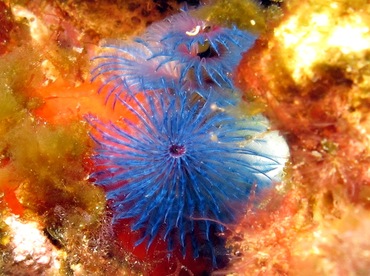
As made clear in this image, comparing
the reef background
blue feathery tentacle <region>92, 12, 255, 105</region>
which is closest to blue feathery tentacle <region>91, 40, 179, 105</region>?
blue feathery tentacle <region>92, 12, 255, 105</region>

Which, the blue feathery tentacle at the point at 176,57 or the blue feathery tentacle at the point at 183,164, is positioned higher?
the blue feathery tentacle at the point at 176,57

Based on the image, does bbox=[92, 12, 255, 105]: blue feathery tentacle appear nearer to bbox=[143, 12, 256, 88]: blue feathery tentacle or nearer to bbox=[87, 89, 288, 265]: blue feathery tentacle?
bbox=[143, 12, 256, 88]: blue feathery tentacle

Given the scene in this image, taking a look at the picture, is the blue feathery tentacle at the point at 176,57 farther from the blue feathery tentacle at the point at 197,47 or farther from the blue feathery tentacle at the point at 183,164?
the blue feathery tentacle at the point at 183,164

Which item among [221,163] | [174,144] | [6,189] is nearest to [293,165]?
[221,163]

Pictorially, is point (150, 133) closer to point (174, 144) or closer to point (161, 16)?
point (174, 144)

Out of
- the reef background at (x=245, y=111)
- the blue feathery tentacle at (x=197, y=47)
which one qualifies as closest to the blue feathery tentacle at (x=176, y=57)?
the blue feathery tentacle at (x=197, y=47)

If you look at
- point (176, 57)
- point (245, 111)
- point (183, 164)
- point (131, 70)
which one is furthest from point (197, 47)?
point (183, 164)

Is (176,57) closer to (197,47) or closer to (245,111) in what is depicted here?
(197,47)
